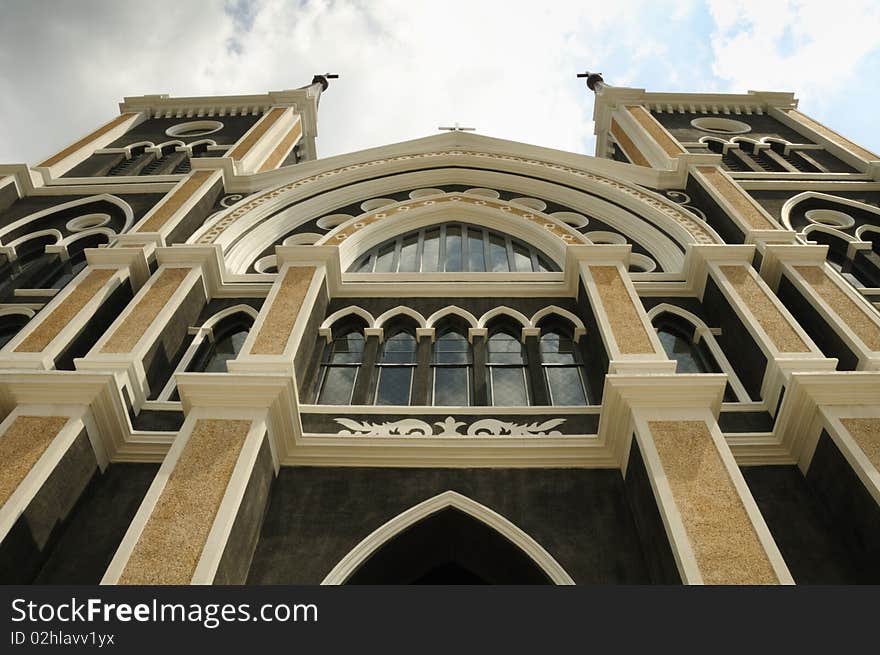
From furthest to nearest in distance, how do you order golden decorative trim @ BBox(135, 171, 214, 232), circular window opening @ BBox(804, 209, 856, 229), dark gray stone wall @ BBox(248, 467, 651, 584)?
circular window opening @ BBox(804, 209, 856, 229)
golden decorative trim @ BBox(135, 171, 214, 232)
dark gray stone wall @ BBox(248, 467, 651, 584)

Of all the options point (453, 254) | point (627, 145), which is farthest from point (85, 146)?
point (627, 145)

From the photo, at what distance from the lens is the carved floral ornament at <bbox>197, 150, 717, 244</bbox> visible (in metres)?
13.2

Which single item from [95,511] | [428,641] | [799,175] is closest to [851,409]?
[428,641]

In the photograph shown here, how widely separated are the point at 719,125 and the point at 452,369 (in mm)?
15610

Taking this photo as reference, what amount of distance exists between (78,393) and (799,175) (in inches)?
581

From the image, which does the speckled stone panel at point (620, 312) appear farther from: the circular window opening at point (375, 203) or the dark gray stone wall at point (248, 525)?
the circular window opening at point (375, 203)

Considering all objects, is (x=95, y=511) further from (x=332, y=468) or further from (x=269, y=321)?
(x=269, y=321)

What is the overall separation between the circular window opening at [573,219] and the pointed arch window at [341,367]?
595 centimetres

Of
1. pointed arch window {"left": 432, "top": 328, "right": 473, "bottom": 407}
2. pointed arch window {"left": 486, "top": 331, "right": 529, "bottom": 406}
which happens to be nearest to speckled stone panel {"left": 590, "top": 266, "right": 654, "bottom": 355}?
pointed arch window {"left": 486, "top": 331, "right": 529, "bottom": 406}

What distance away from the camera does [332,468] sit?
26.5ft

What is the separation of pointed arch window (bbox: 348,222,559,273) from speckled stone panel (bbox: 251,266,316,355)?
292 centimetres

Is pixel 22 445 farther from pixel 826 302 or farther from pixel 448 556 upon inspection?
pixel 826 302

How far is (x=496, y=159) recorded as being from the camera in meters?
17.0

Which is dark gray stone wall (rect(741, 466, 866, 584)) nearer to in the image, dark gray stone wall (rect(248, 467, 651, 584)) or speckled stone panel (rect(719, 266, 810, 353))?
dark gray stone wall (rect(248, 467, 651, 584))
